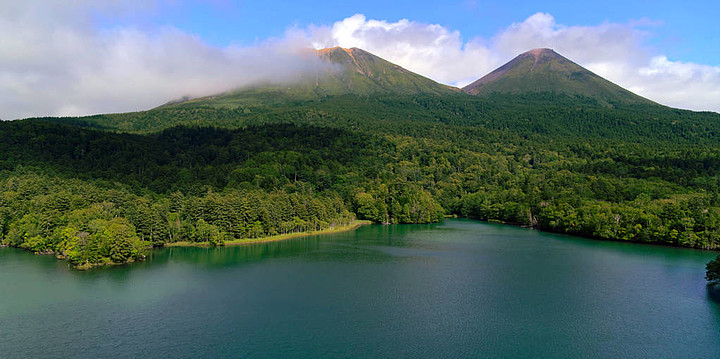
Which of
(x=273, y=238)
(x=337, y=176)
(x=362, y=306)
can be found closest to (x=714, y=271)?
(x=362, y=306)

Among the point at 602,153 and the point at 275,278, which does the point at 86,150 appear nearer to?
the point at 275,278

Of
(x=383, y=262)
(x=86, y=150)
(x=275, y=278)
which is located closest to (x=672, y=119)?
(x=383, y=262)

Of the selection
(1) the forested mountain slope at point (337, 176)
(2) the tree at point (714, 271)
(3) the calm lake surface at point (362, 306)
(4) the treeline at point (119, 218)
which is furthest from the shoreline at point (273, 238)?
(2) the tree at point (714, 271)

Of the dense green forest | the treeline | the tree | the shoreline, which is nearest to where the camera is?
the tree

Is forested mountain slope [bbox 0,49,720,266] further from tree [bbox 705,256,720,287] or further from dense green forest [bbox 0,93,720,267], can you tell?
tree [bbox 705,256,720,287]

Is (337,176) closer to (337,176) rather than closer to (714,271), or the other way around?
(337,176)

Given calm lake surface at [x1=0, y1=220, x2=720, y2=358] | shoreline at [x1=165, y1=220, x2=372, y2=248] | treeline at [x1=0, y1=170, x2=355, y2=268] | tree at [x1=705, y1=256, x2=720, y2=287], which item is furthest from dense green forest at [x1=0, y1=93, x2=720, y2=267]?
tree at [x1=705, y1=256, x2=720, y2=287]
